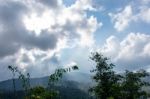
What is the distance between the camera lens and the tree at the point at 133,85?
6419 cm

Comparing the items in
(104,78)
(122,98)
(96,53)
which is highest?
(96,53)

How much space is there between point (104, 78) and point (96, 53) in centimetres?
539

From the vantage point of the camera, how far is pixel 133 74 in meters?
66.5

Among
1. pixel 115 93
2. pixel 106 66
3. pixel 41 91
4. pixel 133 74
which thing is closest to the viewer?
pixel 41 91

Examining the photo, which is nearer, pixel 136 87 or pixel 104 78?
pixel 104 78

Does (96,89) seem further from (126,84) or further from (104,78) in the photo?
(126,84)

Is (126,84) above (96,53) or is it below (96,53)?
below

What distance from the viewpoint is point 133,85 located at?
64.6m

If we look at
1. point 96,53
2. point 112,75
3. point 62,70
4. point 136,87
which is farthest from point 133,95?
point 62,70

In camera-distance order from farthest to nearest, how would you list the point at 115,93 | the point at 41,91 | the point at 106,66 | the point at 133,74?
1. the point at 133,74
2. the point at 106,66
3. the point at 115,93
4. the point at 41,91

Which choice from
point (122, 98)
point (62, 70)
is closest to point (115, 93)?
point (122, 98)

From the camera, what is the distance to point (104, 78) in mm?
60906

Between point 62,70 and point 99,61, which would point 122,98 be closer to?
point 99,61

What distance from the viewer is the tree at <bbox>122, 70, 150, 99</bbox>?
64188 mm
